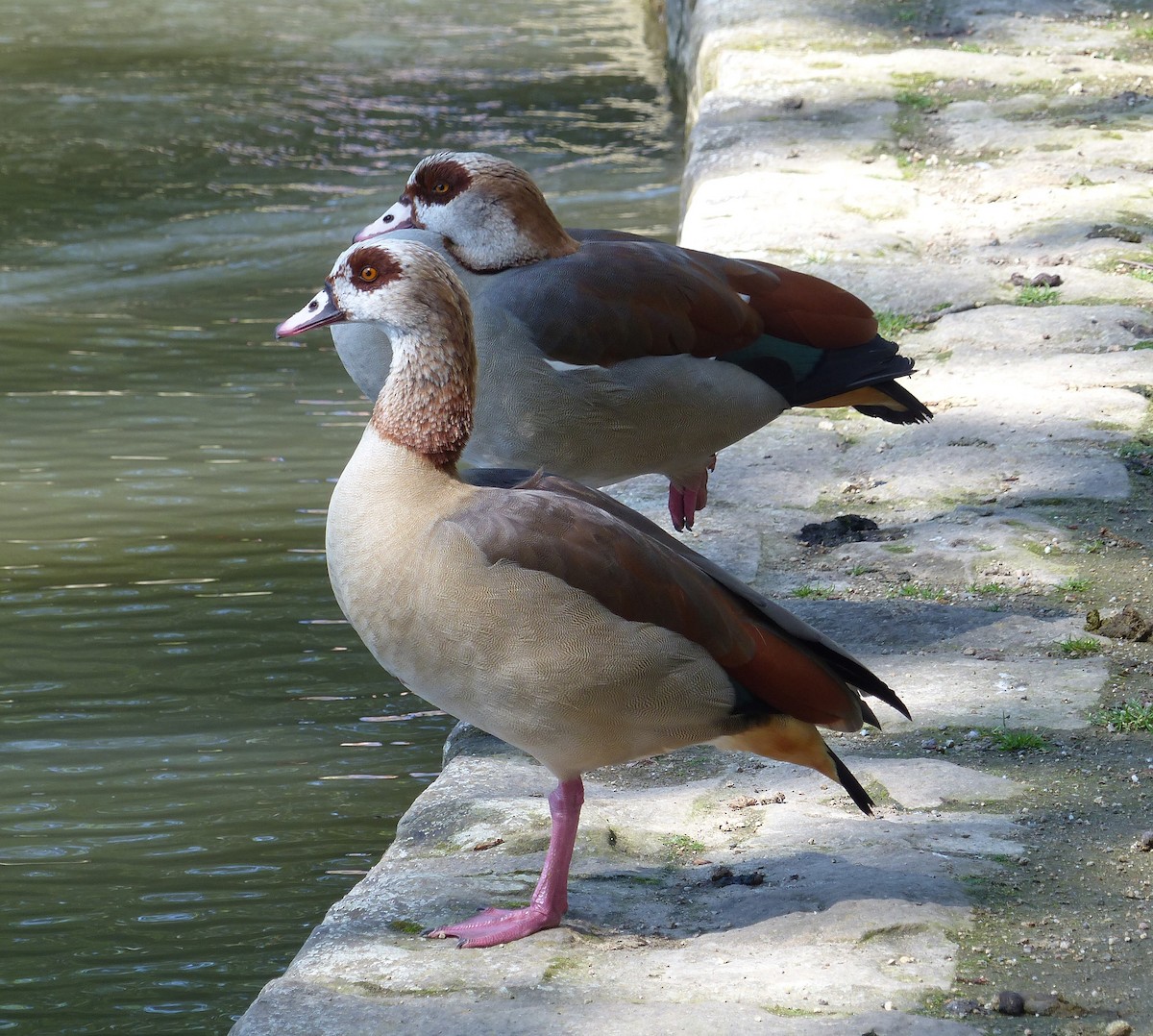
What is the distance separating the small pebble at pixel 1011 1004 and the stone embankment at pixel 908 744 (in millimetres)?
15

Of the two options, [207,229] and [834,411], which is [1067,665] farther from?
[207,229]

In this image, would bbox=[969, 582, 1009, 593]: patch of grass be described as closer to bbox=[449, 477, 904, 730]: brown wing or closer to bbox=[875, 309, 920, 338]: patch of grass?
bbox=[449, 477, 904, 730]: brown wing

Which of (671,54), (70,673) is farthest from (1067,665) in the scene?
(671,54)

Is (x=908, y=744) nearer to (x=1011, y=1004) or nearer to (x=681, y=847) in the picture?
(x=681, y=847)

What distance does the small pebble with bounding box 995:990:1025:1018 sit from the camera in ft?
8.25

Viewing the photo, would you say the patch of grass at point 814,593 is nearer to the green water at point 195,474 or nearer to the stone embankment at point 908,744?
the stone embankment at point 908,744

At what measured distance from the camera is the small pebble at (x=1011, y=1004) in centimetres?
252

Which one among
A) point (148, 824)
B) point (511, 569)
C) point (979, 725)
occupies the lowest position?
point (148, 824)

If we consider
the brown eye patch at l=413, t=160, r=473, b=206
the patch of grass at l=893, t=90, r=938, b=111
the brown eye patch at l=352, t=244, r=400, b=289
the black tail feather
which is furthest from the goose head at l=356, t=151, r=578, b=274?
the patch of grass at l=893, t=90, r=938, b=111

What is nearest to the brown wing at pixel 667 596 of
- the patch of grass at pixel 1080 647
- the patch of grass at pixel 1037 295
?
the patch of grass at pixel 1080 647

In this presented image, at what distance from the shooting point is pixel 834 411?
541cm

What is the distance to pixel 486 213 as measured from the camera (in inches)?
168

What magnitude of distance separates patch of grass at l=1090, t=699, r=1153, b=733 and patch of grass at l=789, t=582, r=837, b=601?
0.80 metres

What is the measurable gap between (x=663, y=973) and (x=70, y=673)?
300cm
